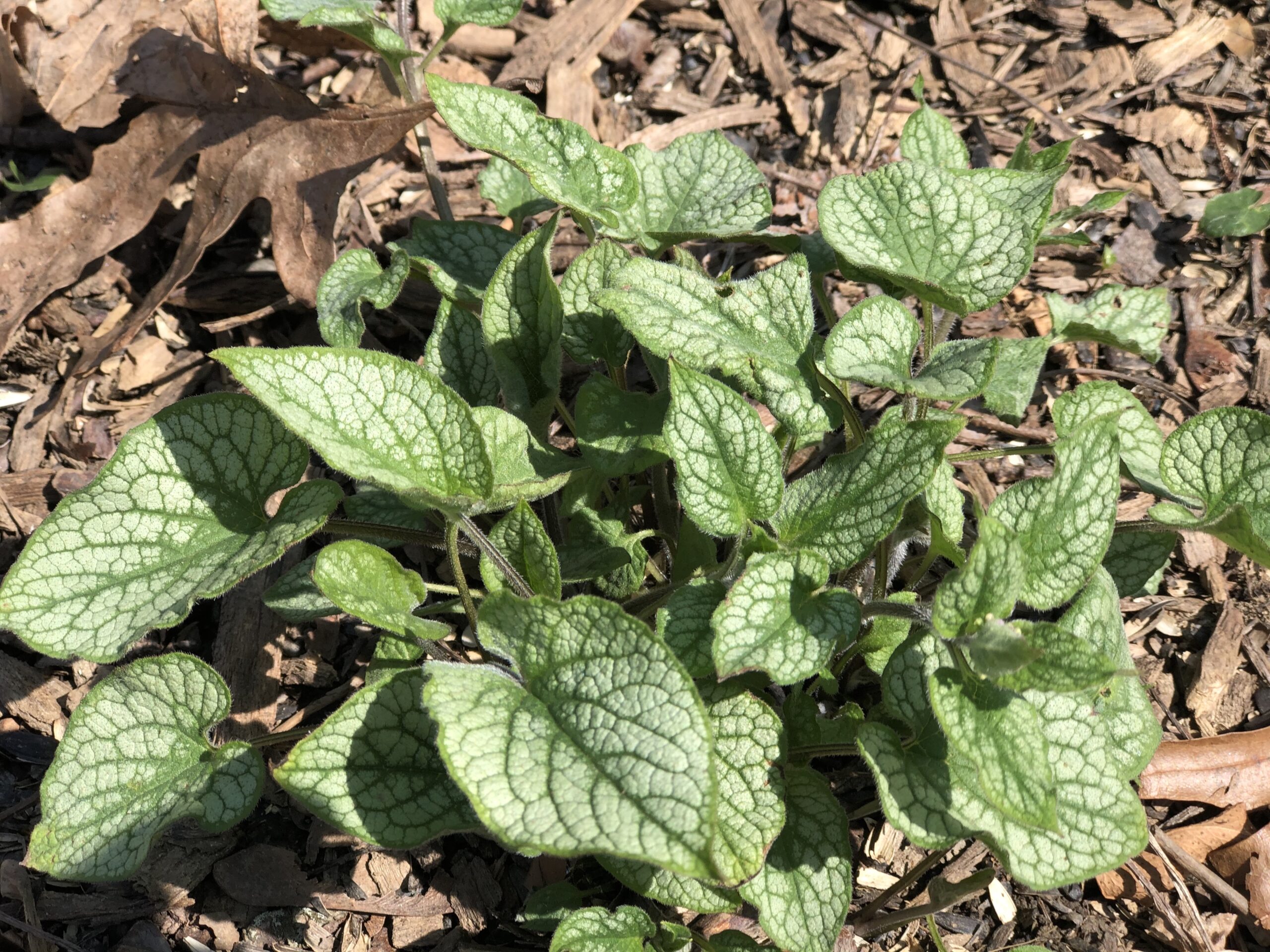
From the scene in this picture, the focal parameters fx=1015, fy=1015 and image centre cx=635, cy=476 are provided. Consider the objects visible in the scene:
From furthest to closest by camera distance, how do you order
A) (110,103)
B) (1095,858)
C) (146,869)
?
(110,103) → (146,869) → (1095,858)

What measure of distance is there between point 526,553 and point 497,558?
0.21ft

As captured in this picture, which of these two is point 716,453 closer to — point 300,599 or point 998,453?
point 998,453

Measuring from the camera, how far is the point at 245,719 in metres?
2.92

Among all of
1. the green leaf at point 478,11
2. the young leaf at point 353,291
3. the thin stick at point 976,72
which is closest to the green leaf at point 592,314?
the young leaf at point 353,291

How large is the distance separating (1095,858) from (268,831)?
208cm

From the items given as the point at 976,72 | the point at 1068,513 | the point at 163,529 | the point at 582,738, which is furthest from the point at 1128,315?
the point at 163,529

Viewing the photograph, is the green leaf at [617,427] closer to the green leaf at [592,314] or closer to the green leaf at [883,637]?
the green leaf at [592,314]

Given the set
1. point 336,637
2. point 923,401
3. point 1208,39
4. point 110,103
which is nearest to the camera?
point 923,401

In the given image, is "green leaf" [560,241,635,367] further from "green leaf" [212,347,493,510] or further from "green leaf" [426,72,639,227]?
"green leaf" [212,347,493,510]

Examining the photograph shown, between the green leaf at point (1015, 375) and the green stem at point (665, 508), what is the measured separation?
885mm

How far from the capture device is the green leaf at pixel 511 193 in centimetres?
304

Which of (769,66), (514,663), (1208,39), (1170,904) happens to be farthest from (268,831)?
(1208,39)

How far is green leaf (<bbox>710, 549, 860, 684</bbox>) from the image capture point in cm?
190

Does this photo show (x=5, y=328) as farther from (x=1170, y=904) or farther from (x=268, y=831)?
(x=1170, y=904)
